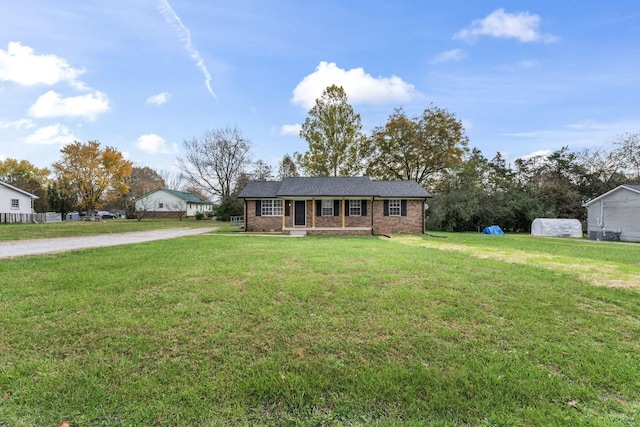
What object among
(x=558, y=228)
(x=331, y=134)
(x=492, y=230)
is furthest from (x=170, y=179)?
(x=558, y=228)

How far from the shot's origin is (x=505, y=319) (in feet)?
12.5

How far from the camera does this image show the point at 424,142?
2864 centimetres

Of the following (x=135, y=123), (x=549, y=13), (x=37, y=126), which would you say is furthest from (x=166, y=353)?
(x=37, y=126)

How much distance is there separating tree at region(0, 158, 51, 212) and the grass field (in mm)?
41554

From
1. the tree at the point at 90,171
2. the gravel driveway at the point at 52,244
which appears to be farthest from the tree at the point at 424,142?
the tree at the point at 90,171

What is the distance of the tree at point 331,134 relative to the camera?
29.6 m

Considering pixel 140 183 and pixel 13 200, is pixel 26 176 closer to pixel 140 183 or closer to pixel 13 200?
pixel 13 200

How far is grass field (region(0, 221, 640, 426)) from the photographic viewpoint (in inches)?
88.3

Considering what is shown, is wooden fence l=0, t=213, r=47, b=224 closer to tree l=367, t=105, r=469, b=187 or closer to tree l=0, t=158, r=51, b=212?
tree l=0, t=158, r=51, b=212

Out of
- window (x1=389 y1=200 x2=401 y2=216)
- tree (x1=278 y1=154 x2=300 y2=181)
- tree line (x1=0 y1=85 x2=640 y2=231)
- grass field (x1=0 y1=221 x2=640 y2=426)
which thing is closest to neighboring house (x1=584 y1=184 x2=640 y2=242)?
tree line (x1=0 y1=85 x2=640 y2=231)

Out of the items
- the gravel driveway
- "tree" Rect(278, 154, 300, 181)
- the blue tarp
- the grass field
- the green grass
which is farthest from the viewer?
"tree" Rect(278, 154, 300, 181)

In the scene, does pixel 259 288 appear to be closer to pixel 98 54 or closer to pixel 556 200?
pixel 98 54

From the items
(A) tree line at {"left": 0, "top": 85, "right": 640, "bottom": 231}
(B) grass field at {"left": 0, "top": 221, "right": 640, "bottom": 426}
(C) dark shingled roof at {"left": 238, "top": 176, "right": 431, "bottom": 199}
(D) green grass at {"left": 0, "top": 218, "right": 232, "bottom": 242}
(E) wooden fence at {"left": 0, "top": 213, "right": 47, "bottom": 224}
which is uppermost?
(A) tree line at {"left": 0, "top": 85, "right": 640, "bottom": 231}

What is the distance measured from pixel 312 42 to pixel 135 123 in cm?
1493
